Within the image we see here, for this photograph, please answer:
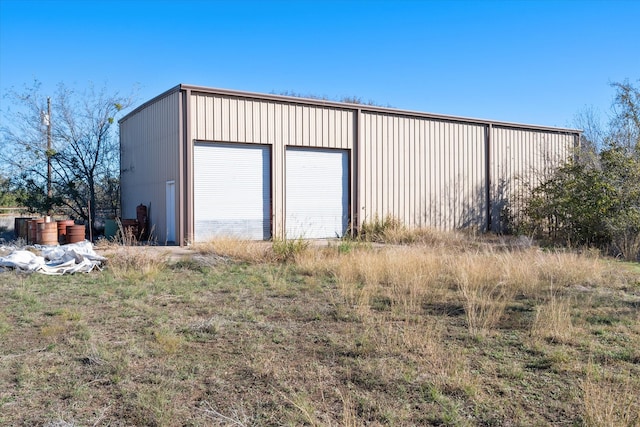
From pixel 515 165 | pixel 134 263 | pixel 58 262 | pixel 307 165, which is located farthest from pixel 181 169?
pixel 515 165

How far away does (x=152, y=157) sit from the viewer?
18.1 meters

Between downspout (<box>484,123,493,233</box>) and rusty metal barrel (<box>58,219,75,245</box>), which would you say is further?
downspout (<box>484,123,493,233</box>)

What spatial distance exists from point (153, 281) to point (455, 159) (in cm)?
1506

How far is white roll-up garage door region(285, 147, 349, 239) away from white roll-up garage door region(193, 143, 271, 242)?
0.91m

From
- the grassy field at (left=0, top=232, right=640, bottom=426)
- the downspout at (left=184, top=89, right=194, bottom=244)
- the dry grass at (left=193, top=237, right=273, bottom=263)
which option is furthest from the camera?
the downspout at (left=184, top=89, right=194, bottom=244)

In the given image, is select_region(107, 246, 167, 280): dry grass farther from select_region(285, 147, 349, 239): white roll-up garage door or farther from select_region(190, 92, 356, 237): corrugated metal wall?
select_region(285, 147, 349, 239): white roll-up garage door

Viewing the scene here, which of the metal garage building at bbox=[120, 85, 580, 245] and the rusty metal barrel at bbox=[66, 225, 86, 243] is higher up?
the metal garage building at bbox=[120, 85, 580, 245]

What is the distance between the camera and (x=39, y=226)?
612 inches

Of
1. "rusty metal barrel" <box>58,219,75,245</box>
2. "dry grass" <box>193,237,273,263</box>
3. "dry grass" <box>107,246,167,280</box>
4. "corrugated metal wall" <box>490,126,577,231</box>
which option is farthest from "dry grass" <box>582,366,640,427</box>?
"corrugated metal wall" <box>490,126,577,231</box>

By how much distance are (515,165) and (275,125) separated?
11263mm

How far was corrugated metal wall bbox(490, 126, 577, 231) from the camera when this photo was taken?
22.3 m

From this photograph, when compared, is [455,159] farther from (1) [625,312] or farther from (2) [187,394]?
(2) [187,394]

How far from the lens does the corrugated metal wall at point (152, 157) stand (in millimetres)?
16125

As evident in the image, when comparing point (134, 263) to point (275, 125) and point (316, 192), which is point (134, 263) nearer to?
point (275, 125)
